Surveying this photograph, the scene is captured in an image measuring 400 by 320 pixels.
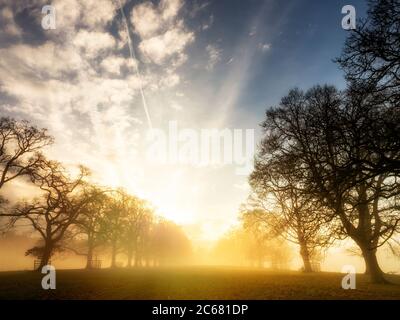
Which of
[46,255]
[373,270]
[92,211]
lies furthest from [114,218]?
[373,270]

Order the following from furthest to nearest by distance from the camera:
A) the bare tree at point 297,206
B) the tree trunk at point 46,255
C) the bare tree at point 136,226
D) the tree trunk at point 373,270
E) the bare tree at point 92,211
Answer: the bare tree at point 136,226, the tree trunk at point 46,255, the bare tree at point 92,211, the tree trunk at point 373,270, the bare tree at point 297,206

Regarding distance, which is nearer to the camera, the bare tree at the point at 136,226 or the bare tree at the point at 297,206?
the bare tree at the point at 297,206

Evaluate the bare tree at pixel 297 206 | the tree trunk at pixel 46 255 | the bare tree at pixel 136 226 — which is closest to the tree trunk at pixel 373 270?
the bare tree at pixel 297 206

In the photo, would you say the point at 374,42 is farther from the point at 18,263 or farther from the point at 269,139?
the point at 18,263

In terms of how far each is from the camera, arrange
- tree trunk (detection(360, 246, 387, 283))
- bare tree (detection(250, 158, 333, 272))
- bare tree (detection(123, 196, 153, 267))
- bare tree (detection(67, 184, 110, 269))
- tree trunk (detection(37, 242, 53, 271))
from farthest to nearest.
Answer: bare tree (detection(123, 196, 153, 267)) → tree trunk (detection(37, 242, 53, 271)) → bare tree (detection(67, 184, 110, 269)) → tree trunk (detection(360, 246, 387, 283)) → bare tree (detection(250, 158, 333, 272))

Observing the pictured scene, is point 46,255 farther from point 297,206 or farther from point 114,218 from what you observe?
point 297,206

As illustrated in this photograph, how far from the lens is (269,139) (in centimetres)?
1658

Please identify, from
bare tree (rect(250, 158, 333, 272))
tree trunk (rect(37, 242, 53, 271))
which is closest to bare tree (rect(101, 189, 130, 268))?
tree trunk (rect(37, 242, 53, 271))

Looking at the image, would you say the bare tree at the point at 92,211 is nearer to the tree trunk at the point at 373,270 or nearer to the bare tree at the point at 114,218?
the bare tree at the point at 114,218

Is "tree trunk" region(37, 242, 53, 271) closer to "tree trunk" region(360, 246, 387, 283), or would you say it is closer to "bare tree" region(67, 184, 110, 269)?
"bare tree" region(67, 184, 110, 269)

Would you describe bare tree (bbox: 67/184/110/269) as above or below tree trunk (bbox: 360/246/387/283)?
above

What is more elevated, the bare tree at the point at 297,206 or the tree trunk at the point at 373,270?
the bare tree at the point at 297,206
